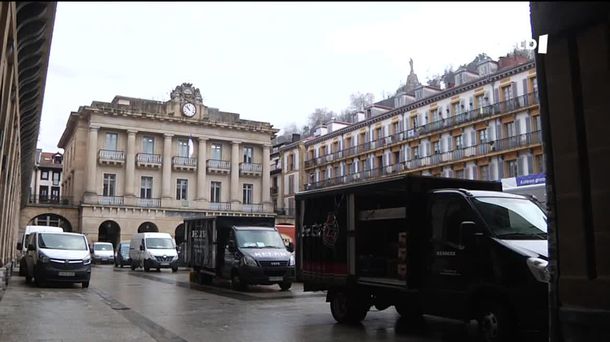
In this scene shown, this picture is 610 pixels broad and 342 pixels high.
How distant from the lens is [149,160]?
60.2 meters

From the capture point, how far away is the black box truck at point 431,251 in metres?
8.30

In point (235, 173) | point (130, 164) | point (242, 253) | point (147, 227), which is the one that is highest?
point (130, 164)

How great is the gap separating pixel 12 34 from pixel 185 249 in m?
16.4

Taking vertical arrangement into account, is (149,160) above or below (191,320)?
above

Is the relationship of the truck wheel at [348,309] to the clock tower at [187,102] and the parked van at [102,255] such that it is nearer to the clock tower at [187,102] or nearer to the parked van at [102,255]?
the parked van at [102,255]

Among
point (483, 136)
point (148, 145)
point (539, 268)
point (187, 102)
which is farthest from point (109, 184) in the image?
point (539, 268)

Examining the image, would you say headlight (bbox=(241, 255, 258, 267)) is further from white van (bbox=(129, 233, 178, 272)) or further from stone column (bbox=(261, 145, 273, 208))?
stone column (bbox=(261, 145, 273, 208))

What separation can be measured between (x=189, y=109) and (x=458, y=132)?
28.3 meters

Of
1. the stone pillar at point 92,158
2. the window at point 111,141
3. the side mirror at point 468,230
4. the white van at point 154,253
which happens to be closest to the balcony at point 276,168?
the window at point 111,141

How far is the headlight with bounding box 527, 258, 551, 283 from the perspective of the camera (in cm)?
786

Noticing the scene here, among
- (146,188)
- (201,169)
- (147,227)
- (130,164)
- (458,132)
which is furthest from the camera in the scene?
(201,169)

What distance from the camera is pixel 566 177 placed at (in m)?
6.57

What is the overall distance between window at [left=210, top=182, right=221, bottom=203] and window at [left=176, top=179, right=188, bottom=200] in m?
2.92

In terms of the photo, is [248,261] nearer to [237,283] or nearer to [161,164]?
[237,283]
